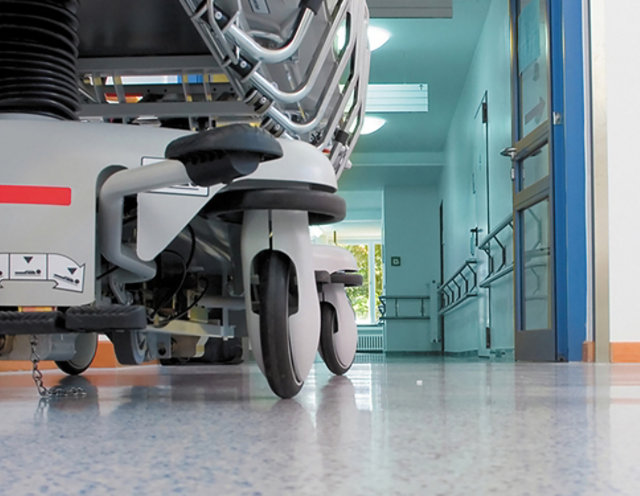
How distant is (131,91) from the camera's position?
1.37 metres

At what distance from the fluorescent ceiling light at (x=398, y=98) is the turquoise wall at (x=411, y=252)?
4.35 metres

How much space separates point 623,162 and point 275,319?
285cm

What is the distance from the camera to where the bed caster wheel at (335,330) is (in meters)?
1.82

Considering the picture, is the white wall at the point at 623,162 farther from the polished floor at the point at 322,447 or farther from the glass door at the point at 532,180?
the polished floor at the point at 322,447

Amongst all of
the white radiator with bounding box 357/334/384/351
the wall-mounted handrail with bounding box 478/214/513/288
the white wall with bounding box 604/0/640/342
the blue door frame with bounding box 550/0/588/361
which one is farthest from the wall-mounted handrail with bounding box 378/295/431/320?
the white wall with bounding box 604/0/640/342

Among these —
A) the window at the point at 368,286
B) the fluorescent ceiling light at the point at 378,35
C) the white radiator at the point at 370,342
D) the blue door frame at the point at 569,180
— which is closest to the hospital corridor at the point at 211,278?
the blue door frame at the point at 569,180

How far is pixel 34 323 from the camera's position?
2.73ft

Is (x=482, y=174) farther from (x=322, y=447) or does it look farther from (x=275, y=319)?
(x=322, y=447)

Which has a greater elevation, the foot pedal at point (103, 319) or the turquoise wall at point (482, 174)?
the turquoise wall at point (482, 174)

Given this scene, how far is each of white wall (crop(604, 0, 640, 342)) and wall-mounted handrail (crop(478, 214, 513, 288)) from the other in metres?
1.34

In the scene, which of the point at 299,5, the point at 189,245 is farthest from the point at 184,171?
the point at 189,245

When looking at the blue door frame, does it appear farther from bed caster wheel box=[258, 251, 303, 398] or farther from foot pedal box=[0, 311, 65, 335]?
foot pedal box=[0, 311, 65, 335]

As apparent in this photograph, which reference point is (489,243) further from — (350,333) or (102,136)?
(102,136)

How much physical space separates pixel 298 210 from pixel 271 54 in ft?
0.62
